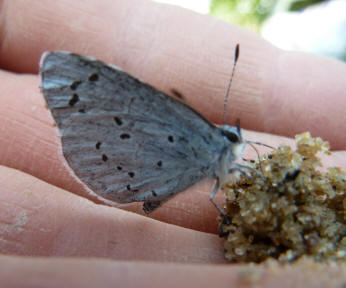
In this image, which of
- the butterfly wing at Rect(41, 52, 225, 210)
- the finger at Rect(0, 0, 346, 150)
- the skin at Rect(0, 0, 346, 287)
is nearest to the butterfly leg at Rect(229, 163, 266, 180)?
the butterfly wing at Rect(41, 52, 225, 210)

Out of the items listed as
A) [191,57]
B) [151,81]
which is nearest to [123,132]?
[151,81]

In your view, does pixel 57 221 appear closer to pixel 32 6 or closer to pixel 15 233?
pixel 15 233

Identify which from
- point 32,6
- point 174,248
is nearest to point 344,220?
point 174,248

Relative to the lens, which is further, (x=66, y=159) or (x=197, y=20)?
(x=197, y=20)

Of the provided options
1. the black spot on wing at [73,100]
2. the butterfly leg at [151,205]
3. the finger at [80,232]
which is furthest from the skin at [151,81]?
the black spot on wing at [73,100]

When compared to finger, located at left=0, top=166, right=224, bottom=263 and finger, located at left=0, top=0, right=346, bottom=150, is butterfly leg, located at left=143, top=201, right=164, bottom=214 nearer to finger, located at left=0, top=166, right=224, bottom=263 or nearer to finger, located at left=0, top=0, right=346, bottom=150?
finger, located at left=0, top=166, right=224, bottom=263

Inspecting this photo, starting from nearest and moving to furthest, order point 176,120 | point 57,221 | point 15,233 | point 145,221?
1. point 176,120
2. point 15,233
3. point 57,221
4. point 145,221

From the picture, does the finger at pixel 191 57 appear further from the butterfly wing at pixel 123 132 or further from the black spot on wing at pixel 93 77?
the black spot on wing at pixel 93 77
